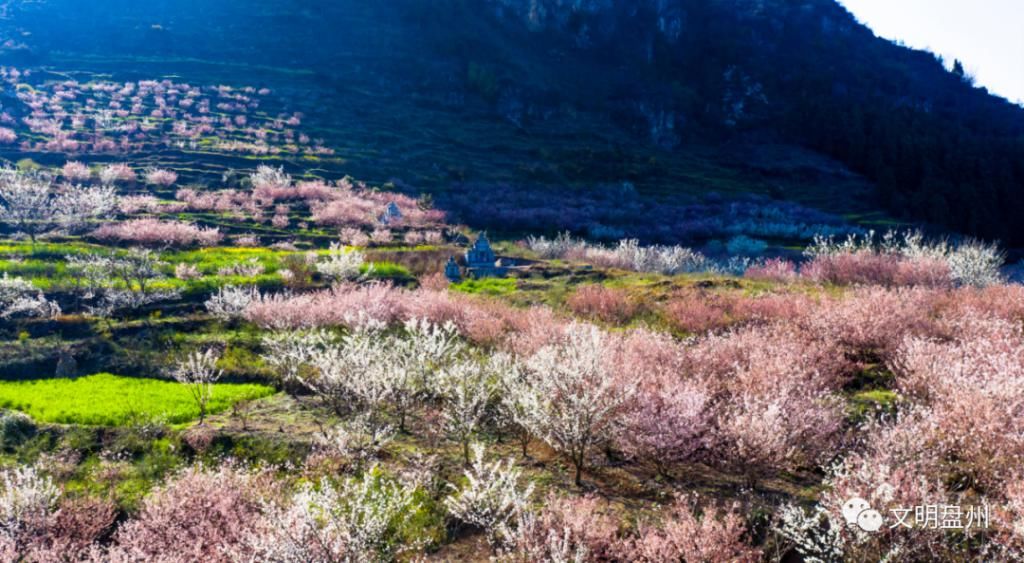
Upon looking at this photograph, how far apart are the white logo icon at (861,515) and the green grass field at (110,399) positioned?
1519 centimetres

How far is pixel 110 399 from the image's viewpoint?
1591cm

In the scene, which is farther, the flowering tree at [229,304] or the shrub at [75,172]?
the shrub at [75,172]

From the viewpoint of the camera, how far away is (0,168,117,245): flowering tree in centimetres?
3147

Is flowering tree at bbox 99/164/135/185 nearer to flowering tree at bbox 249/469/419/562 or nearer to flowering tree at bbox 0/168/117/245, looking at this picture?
flowering tree at bbox 0/168/117/245

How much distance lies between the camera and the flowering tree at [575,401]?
1112cm

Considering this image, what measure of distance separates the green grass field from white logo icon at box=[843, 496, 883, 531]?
49.8 feet

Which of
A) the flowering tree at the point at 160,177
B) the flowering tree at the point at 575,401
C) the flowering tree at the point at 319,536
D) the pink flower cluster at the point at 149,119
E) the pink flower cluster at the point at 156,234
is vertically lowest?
the pink flower cluster at the point at 156,234

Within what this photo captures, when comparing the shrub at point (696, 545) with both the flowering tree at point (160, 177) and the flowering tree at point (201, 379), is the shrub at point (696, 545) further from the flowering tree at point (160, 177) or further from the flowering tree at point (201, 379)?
the flowering tree at point (160, 177)

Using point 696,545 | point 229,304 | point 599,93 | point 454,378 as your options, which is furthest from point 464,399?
point 599,93

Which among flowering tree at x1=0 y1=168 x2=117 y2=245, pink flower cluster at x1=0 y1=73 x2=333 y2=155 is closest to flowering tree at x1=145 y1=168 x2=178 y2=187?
flowering tree at x1=0 y1=168 x2=117 y2=245

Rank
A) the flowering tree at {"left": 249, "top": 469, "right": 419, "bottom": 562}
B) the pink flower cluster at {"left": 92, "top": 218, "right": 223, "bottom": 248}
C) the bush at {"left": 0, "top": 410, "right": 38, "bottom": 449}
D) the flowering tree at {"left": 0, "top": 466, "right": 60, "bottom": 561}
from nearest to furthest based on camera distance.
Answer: the flowering tree at {"left": 249, "top": 469, "right": 419, "bottom": 562} < the flowering tree at {"left": 0, "top": 466, "right": 60, "bottom": 561} < the bush at {"left": 0, "top": 410, "right": 38, "bottom": 449} < the pink flower cluster at {"left": 92, "top": 218, "right": 223, "bottom": 248}

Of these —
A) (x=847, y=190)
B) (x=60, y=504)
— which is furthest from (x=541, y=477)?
(x=847, y=190)

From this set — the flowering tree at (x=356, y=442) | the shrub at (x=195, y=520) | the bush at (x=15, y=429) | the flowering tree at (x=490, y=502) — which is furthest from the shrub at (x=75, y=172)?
the flowering tree at (x=490, y=502)

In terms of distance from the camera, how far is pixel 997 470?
376 inches
